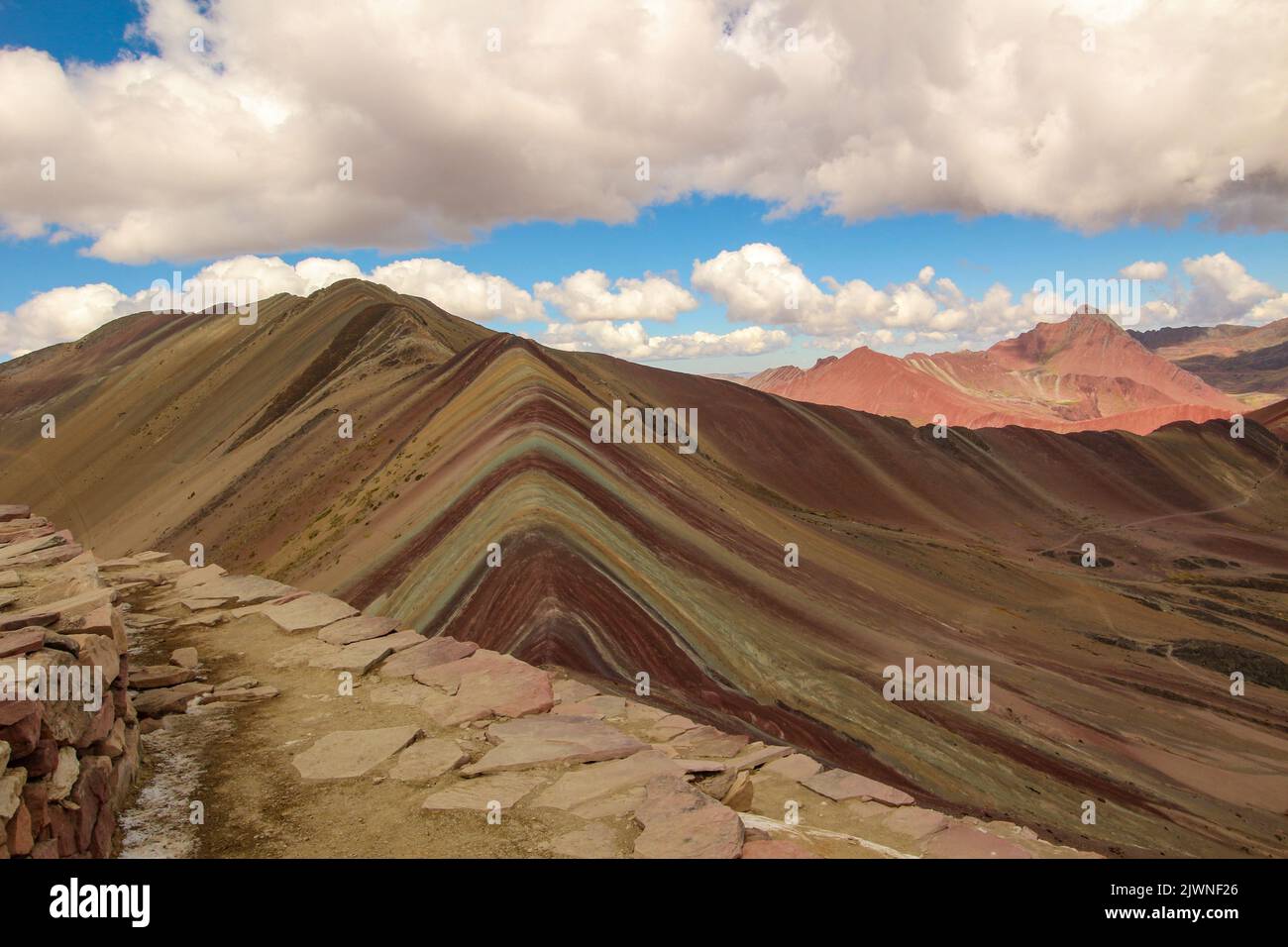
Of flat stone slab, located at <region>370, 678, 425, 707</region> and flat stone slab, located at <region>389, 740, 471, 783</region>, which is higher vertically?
flat stone slab, located at <region>370, 678, 425, 707</region>

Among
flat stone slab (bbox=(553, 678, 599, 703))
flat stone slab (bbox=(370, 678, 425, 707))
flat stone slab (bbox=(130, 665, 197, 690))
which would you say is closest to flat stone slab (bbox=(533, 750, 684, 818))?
flat stone slab (bbox=(553, 678, 599, 703))

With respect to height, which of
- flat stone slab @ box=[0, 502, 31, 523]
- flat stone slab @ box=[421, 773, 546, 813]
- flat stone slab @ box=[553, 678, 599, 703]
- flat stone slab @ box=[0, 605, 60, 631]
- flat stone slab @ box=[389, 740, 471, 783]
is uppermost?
flat stone slab @ box=[0, 502, 31, 523]

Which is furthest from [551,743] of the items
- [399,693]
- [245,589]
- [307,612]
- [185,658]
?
[245,589]

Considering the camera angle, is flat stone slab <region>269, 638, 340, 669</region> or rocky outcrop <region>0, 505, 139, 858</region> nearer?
rocky outcrop <region>0, 505, 139, 858</region>

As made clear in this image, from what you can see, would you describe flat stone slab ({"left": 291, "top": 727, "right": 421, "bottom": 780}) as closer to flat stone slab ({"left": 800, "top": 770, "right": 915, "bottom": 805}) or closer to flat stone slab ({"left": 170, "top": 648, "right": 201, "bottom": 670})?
flat stone slab ({"left": 170, "top": 648, "right": 201, "bottom": 670})

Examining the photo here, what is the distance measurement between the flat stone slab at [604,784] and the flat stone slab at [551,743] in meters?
0.17

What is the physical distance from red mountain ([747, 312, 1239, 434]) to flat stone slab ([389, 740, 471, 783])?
136360 mm

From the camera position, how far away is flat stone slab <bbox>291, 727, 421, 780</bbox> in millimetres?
5836

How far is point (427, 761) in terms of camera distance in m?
5.97

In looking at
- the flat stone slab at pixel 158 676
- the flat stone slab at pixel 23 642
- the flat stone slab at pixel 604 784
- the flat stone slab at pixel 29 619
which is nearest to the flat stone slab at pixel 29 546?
the flat stone slab at pixel 158 676

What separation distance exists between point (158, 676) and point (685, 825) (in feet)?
19.3

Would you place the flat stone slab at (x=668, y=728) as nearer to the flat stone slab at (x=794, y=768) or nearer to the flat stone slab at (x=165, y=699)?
the flat stone slab at (x=794, y=768)

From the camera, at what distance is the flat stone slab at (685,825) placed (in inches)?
182

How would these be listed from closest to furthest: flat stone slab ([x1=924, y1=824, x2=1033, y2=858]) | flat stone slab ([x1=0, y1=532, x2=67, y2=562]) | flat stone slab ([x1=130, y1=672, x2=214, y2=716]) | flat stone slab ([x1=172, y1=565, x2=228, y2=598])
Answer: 1. flat stone slab ([x1=924, y1=824, x2=1033, y2=858])
2. flat stone slab ([x1=130, y1=672, x2=214, y2=716])
3. flat stone slab ([x1=0, y1=532, x2=67, y2=562])
4. flat stone slab ([x1=172, y1=565, x2=228, y2=598])
